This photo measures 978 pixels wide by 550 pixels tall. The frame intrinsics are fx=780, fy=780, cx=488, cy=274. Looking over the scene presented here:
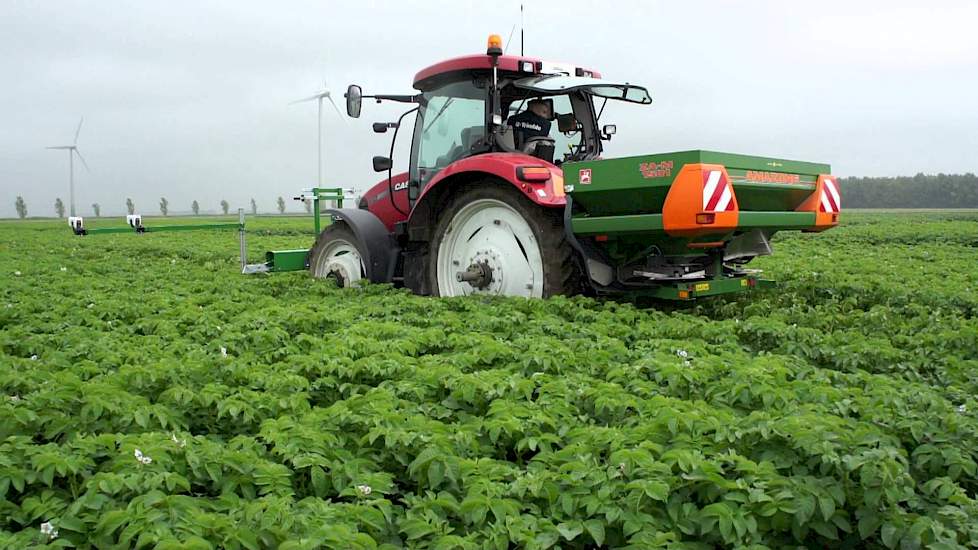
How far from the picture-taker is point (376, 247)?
860cm

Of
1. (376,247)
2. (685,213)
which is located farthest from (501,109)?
(685,213)

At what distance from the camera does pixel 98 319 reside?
20.4 ft

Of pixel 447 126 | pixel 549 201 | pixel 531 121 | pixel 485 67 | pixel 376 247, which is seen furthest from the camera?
pixel 376 247

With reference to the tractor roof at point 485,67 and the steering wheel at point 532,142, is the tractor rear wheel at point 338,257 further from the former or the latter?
the steering wheel at point 532,142

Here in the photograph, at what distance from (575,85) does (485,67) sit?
2.91ft

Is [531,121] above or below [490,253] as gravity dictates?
above

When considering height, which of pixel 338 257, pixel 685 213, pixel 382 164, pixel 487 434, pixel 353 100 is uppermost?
pixel 353 100

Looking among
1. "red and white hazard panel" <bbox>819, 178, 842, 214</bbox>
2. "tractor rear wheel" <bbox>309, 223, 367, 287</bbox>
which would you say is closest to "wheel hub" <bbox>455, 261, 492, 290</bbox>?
"tractor rear wheel" <bbox>309, 223, 367, 287</bbox>

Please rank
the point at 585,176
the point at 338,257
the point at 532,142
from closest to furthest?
1. the point at 585,176
2. the point at 532,142
3. the point at 338,257

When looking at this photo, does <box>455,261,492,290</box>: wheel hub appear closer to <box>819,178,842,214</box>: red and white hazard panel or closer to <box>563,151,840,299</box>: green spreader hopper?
<box>563,151,840,299</box>: green spreader hopper

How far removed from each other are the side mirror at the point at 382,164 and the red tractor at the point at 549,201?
1 cm

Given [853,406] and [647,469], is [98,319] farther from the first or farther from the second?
[853,406]

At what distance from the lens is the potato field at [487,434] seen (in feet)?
8.61

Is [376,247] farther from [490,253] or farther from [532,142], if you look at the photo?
[532,142]
